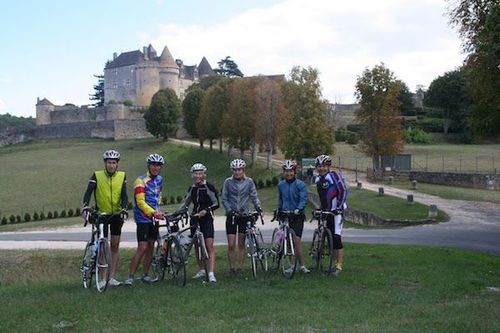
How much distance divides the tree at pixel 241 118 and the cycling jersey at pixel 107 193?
4263 centimetres

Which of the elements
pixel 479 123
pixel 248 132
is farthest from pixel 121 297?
pixel 248 132

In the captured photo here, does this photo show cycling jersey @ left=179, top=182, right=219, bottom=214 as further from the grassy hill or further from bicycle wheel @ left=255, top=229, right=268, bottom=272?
the grassy hill

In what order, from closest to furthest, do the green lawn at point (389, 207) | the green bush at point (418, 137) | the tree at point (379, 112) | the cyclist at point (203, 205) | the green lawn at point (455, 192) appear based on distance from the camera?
1. the cyclist at point (203, 205)
2. the green lawn at point (389, 207)
3. the green lawn at point (455, 192)
4. the tree at point (379, 112)
5. the green bush at point (418, 137)

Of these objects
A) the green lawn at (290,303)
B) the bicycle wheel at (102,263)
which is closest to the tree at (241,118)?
the green lawn at (290,303)

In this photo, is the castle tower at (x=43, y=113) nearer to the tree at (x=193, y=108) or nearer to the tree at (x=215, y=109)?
the tree at (x=193, y=108)

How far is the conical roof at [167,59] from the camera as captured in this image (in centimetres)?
11775

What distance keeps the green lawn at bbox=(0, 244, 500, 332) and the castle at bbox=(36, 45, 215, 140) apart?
81894mm

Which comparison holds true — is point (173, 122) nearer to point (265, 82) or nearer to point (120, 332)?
point (265, 82)

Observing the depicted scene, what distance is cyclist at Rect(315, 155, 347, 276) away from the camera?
1089 centimetres

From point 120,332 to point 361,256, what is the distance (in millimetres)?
7290

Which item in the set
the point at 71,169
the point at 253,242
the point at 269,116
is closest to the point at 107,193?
the point at 253,242

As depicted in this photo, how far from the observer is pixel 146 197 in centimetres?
1030

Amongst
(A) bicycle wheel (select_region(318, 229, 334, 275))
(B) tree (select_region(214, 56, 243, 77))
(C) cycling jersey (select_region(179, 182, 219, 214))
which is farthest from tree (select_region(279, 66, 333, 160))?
(B) tree (select_region(214, 56, 243, 77))

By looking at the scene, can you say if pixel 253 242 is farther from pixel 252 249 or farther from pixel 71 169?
pixel 71 169
